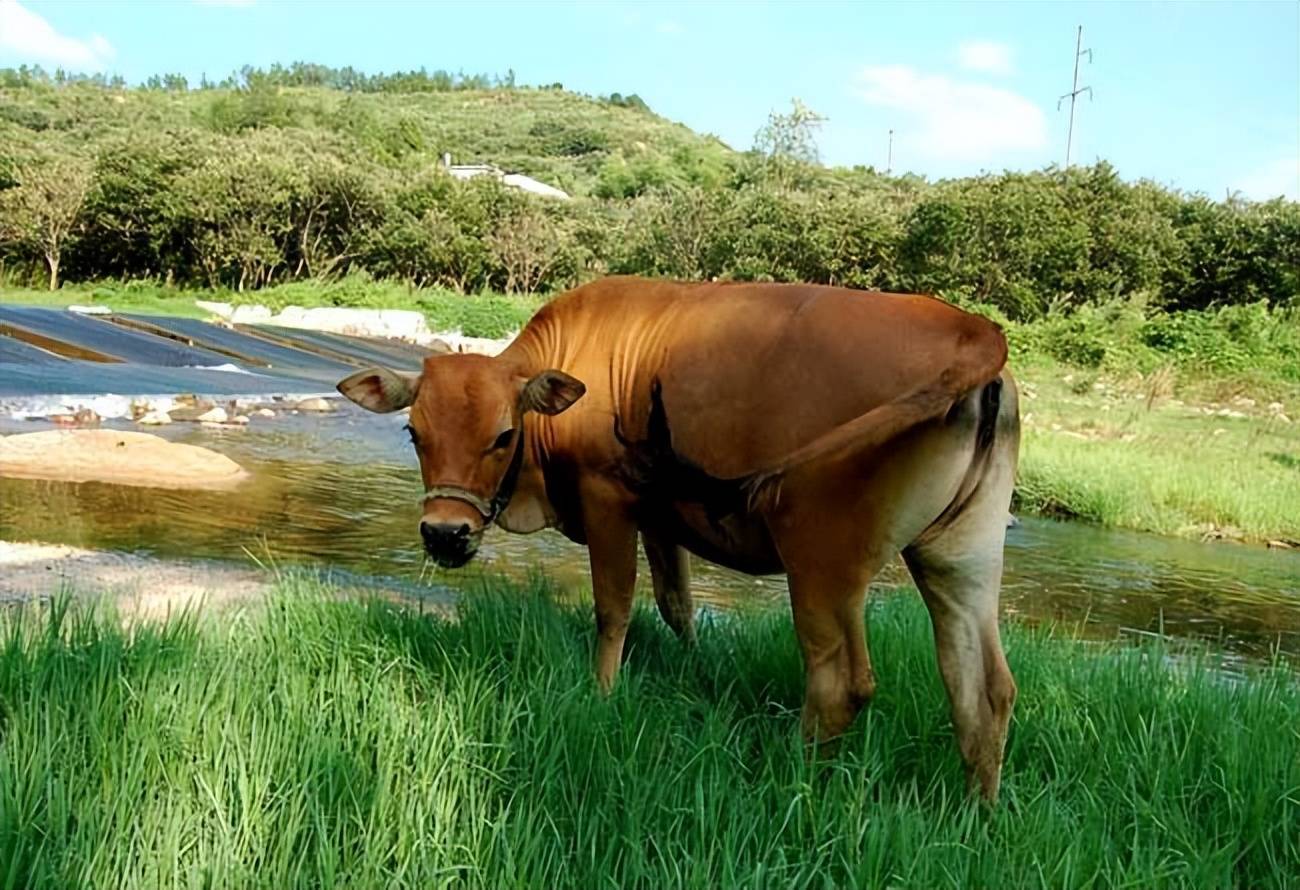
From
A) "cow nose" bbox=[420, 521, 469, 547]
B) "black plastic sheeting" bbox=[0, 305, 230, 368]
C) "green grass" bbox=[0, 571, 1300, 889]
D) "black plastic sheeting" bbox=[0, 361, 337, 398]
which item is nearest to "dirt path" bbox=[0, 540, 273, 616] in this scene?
"green grass" bbox=[0, 571, 1300, 889]

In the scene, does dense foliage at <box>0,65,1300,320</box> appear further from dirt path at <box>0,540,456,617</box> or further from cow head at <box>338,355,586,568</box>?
cow head at <box>338,355,586,568</box>

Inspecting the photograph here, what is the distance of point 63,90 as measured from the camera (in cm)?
12312

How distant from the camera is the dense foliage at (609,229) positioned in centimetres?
4112

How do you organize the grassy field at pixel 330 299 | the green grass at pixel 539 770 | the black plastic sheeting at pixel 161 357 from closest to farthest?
1. the green grass at pixel 539 770
2. the black plastic sheeting at pixel 161 357
3. the grassy field at pixel 330 299

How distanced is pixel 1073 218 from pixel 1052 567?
32.5 metres

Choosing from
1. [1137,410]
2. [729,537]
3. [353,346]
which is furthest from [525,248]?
[729,537]

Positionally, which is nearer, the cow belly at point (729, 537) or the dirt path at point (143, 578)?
the cow belly at point (729, 537)

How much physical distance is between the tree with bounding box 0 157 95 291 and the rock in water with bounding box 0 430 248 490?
126ft

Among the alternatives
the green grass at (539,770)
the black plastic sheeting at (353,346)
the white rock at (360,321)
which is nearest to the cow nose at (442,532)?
the green grass at (539,770)

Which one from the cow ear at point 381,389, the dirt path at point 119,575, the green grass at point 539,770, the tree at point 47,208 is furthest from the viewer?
the tree at point 47,208

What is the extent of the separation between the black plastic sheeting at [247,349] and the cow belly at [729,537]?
85.5ft

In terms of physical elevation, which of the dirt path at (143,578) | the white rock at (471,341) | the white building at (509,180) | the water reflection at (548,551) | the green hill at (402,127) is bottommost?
the water reflection at (548,551)

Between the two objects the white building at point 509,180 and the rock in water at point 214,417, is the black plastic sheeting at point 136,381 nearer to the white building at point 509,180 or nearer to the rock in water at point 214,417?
the rock in water at point 214,417

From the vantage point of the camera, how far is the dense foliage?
135 ft
